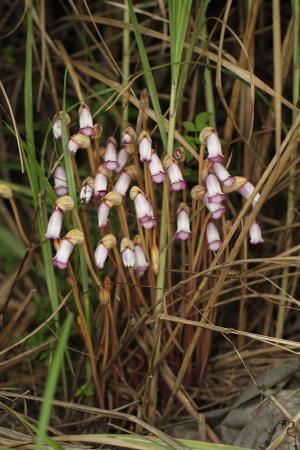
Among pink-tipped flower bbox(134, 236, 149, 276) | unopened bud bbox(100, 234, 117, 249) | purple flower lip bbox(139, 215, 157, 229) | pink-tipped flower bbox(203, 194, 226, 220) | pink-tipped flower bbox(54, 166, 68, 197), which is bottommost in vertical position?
pink-tipped flower bbox(134, 236, 149, 276)

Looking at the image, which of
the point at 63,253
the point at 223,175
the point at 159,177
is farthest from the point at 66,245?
the point at 223,175

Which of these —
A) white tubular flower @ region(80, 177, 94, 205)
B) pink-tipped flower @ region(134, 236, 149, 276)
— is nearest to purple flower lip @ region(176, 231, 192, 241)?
pink-tipped flower @ region(134, 236, 149, 276)

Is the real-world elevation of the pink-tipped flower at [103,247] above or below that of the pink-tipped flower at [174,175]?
below

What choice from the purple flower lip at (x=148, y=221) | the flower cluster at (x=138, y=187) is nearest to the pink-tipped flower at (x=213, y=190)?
the flower cluster at (x=138, y=187)

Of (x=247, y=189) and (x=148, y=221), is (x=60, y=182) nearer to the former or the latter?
(x=148, y=221)

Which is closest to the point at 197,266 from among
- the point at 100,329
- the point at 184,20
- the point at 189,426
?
the point at 100,329

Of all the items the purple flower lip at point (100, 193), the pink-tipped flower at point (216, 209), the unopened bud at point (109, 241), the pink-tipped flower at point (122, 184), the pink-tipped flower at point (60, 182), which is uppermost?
the pink-tipped flower at point (60, 182)

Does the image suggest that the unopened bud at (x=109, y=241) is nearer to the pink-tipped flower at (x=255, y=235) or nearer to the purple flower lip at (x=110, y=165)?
the purple flower lip at (x=110, y=165)

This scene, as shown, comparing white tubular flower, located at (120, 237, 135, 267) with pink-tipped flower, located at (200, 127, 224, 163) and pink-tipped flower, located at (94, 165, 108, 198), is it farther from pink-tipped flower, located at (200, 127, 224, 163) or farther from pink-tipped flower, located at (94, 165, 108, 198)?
pink-tipped flower, located at (200, 127, 224, 163)
